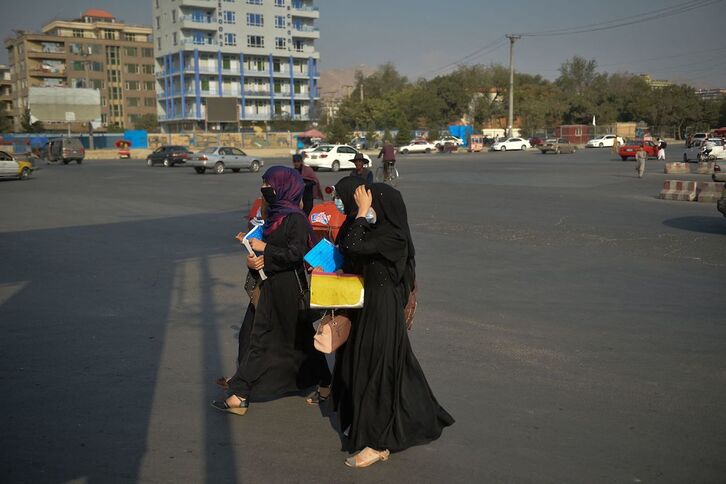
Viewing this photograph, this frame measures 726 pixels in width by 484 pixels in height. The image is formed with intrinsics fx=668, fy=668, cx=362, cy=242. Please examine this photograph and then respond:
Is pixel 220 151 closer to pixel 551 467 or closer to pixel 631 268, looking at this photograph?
pixel 631 268

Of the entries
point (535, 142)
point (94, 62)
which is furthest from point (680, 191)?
point (94, 62)

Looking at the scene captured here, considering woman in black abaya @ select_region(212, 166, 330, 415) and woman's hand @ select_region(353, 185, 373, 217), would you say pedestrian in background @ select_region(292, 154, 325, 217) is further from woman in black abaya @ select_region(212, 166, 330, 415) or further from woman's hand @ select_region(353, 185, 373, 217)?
woman's hand @ select_region(353, 185, 373, 217)

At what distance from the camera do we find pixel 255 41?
9806cm

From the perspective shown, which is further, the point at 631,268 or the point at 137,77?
the point at 137,77

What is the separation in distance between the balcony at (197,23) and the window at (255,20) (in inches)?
220

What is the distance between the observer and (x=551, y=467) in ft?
13.0

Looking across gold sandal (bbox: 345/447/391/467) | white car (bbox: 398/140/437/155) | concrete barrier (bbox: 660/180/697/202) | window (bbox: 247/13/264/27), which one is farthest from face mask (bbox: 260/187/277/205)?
window (bbox: 247/13/264/27)

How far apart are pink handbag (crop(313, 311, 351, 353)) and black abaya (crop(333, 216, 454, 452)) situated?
0.10m

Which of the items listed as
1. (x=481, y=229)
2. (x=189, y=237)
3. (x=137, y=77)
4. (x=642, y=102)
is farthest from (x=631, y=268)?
(x=137, y=77)

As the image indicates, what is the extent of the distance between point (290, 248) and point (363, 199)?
89 centimetres

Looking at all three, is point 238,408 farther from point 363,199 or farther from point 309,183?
point 309,183

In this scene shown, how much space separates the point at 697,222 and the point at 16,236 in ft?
47.2

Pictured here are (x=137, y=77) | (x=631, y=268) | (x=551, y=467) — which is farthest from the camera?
(x=137, y=77)

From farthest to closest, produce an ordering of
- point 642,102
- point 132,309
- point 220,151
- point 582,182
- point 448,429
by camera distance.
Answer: point 642,102 → point 220,151 → point 582,182 → point 132,309 → point 448,429
